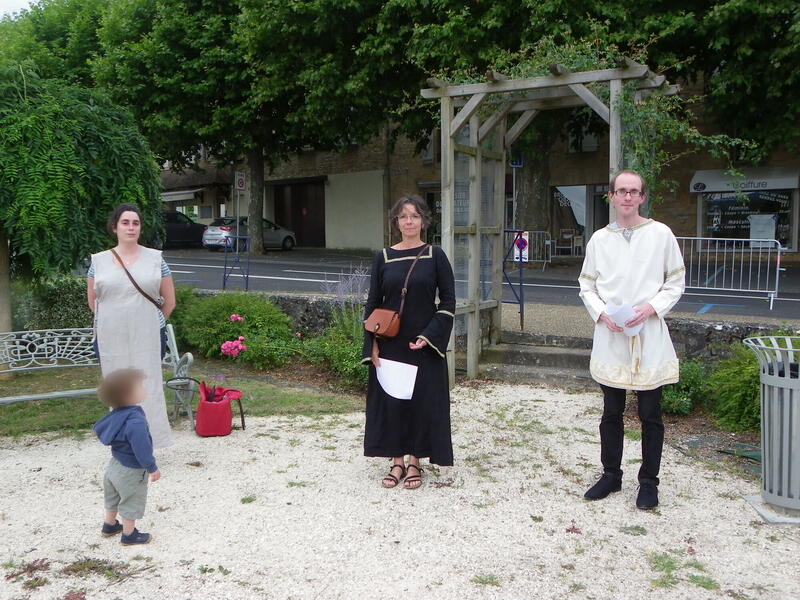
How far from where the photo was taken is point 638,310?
4191mm

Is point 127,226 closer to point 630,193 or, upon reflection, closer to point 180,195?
point 630,193

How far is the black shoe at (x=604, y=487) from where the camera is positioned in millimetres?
4418

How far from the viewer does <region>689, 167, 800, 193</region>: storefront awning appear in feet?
68.1

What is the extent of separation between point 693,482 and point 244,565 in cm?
282

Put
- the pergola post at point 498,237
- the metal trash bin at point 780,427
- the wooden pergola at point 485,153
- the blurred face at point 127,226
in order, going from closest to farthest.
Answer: the metal trash bin at point 780,427 → the blurred face at point 127,226 → the wooden pergola at point 485,153 → the pergola post at point 498,237

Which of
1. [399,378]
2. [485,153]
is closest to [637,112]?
[485,153]

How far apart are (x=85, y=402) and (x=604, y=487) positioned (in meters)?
4.88

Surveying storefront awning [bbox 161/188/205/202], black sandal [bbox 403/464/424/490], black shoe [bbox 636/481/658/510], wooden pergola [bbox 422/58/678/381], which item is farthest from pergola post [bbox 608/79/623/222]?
storefront awning [bbox 161/188/205/202]

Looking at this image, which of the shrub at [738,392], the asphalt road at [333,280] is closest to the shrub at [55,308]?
the asphalt road at [333,280]

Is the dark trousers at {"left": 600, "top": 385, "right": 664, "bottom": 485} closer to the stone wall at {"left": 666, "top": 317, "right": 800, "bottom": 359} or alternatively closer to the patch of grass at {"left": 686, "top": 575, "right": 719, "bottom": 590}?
the patch of grass at {"left": 686, "top": 575, "right": 719, "bottom": 590}

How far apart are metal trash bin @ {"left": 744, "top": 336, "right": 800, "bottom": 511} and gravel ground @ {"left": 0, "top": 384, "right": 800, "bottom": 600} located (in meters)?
0.24

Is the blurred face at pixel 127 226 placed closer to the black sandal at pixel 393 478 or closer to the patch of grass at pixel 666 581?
the black sandal at pixel 393 478

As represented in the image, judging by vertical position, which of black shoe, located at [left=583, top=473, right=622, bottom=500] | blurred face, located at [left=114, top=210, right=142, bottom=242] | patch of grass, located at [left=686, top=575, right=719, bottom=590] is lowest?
patch of grass, located at [left=686, top=575, right=719, bottom=590]

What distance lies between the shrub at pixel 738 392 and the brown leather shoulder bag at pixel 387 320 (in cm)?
284
